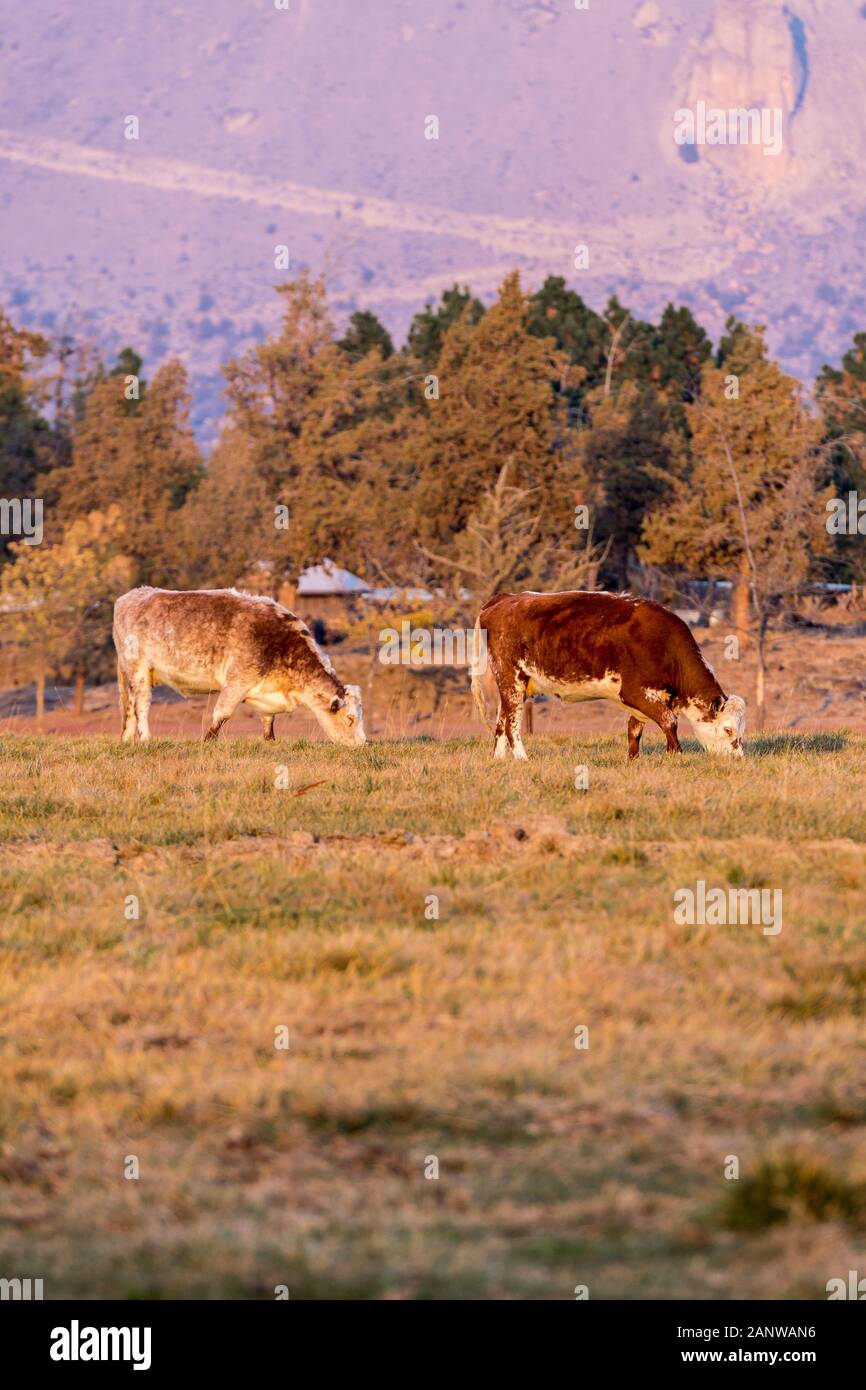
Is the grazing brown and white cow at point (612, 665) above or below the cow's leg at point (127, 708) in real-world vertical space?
above

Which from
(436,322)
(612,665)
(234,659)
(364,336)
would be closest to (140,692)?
(234,659)

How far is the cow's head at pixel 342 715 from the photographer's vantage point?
20.0 metres

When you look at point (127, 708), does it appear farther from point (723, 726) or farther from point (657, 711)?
point (723, 726)

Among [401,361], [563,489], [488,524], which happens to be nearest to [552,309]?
[401,361]

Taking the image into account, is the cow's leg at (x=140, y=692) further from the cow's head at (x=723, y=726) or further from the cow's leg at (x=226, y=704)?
the cow's head at (x=723, y=726)

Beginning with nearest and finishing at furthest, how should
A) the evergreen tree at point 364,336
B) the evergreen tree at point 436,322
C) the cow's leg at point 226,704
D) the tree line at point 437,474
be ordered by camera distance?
the cow's leg at point 226,704, the tree line at point 437,474, the evergreen tree at point 436,322, the evergreen tree at point 364,336

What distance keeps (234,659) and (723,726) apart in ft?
20.2

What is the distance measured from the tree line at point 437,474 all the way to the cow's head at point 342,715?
21.7 meters

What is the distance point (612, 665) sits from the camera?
1797 centimetres

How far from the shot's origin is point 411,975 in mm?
8281

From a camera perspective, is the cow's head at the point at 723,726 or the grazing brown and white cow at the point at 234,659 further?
the grazing brown and white cow at the point at 234,659

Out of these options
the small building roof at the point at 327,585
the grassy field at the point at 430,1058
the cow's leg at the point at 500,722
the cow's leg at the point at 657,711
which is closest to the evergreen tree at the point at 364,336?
the small building roof at the point at 327,585

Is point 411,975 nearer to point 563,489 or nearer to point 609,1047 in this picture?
point 609,1047

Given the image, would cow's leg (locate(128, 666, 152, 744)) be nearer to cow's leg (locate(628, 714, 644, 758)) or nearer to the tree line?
cow's leg (locate(628, 714, 644, 758))
